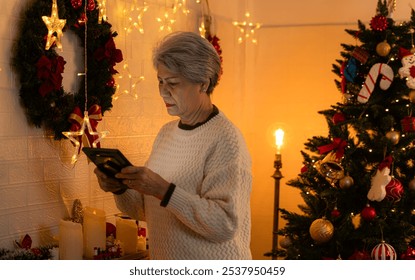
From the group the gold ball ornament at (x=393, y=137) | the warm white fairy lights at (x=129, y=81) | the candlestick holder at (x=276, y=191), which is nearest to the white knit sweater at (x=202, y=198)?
the warm white fairy lights at (x=129, y=81)

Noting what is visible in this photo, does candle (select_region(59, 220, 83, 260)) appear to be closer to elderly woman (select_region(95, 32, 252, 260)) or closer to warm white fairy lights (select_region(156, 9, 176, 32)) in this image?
elderly woman (select_region(95, 32, 252, 260))

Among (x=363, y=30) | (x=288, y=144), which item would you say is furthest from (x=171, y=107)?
(x=288, y=144)

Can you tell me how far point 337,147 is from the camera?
3301 mm

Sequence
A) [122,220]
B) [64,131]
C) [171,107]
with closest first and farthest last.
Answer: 1. [171,107]
2. [64,131]
3. [122,220]

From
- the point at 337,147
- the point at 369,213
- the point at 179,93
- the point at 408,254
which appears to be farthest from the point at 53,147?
the point at 408,254

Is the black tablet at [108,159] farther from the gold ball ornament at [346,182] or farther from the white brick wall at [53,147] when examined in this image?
the gold ball ornament at [346,182]

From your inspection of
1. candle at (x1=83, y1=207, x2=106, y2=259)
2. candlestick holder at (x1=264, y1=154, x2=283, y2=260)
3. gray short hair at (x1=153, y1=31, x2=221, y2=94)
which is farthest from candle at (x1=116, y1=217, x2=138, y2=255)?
candlestick holder at (x1=264, y1=154, x2=283, y2=260)

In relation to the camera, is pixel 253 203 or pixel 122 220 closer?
pixel 122 220

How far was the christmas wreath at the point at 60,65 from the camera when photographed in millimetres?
2549

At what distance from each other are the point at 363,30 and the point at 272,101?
132 centimetres

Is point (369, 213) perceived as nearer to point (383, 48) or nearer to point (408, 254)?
point (408, 254)

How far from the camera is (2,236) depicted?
102 inches

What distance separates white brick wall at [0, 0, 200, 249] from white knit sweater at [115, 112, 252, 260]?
68 centimetres

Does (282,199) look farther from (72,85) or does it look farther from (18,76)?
(18,76)
